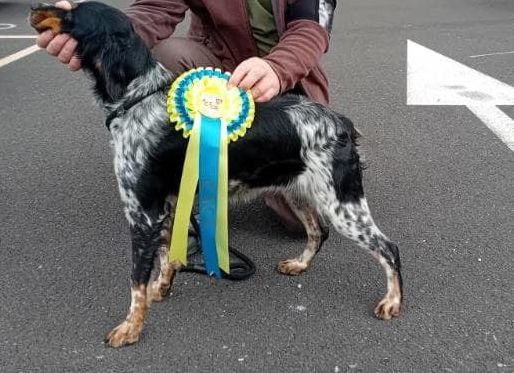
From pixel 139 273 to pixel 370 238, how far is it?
3.44 feet

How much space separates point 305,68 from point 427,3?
9.14 m

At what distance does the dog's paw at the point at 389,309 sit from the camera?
9.50 ft

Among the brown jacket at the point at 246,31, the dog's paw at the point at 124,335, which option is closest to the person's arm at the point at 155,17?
the brown jacket at the point at 246,31

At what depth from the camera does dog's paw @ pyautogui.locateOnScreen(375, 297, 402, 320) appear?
2.90m

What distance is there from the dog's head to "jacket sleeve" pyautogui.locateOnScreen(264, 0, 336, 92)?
0.58m

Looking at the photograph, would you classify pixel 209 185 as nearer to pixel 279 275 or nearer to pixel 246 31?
pixel 279 275

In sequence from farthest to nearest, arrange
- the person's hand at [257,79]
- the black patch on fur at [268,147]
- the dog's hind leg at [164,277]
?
the dog's hind leg at [164,277]
the black patch on fur at [268,147]
the person's hand at [257,79]

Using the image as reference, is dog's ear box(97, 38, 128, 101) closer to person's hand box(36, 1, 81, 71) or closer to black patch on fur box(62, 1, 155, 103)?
black patch on fur box(62, 1, 155, 103)

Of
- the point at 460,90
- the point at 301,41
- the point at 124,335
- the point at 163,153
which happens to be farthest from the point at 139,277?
the point at 460,90

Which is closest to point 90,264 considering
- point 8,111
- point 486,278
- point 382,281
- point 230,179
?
point 230,179

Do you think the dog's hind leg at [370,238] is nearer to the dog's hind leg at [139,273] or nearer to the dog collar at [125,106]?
the dog's hind leg at [139,273]

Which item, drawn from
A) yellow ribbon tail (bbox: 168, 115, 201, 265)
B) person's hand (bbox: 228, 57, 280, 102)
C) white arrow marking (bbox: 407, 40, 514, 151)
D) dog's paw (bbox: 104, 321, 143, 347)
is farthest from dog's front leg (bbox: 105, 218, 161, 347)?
white arrow marking (bbox: 407, 40, 514, 151)

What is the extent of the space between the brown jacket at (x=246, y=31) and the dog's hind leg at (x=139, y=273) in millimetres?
844

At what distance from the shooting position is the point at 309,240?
3.34 metres
